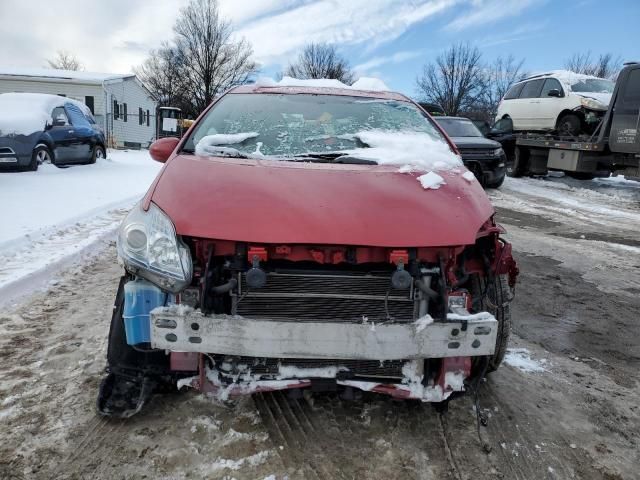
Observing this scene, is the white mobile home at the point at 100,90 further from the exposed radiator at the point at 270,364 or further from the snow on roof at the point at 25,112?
the exposed radiator at the point at 270,364

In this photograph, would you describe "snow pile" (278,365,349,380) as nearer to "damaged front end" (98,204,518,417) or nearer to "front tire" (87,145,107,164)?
"damaged front end" (98,204,518,417)

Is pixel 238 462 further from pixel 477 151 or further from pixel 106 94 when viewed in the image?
pixel 106 94

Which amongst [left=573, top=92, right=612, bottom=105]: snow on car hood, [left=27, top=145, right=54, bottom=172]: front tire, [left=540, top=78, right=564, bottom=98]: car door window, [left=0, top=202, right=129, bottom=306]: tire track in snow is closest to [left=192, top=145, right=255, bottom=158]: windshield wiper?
[left=0, top=202, right=129, bottom=306]: tire track in snow

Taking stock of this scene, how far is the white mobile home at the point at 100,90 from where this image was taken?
90.2 ft

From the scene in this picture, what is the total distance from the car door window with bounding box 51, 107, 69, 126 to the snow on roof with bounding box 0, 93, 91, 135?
9cm

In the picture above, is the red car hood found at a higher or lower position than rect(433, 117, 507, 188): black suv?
lower

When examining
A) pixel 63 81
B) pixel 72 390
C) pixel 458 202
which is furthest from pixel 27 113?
pixel 63 81

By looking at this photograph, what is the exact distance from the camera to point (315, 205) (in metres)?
2.33

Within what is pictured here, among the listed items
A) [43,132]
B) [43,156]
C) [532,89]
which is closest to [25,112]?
[43,132]

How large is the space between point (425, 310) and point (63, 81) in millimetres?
30683

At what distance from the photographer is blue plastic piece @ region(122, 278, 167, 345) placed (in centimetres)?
232

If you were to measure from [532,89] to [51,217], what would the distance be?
1402 centimetres

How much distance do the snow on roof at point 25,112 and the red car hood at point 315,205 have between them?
938cm

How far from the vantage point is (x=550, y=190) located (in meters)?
13.6
